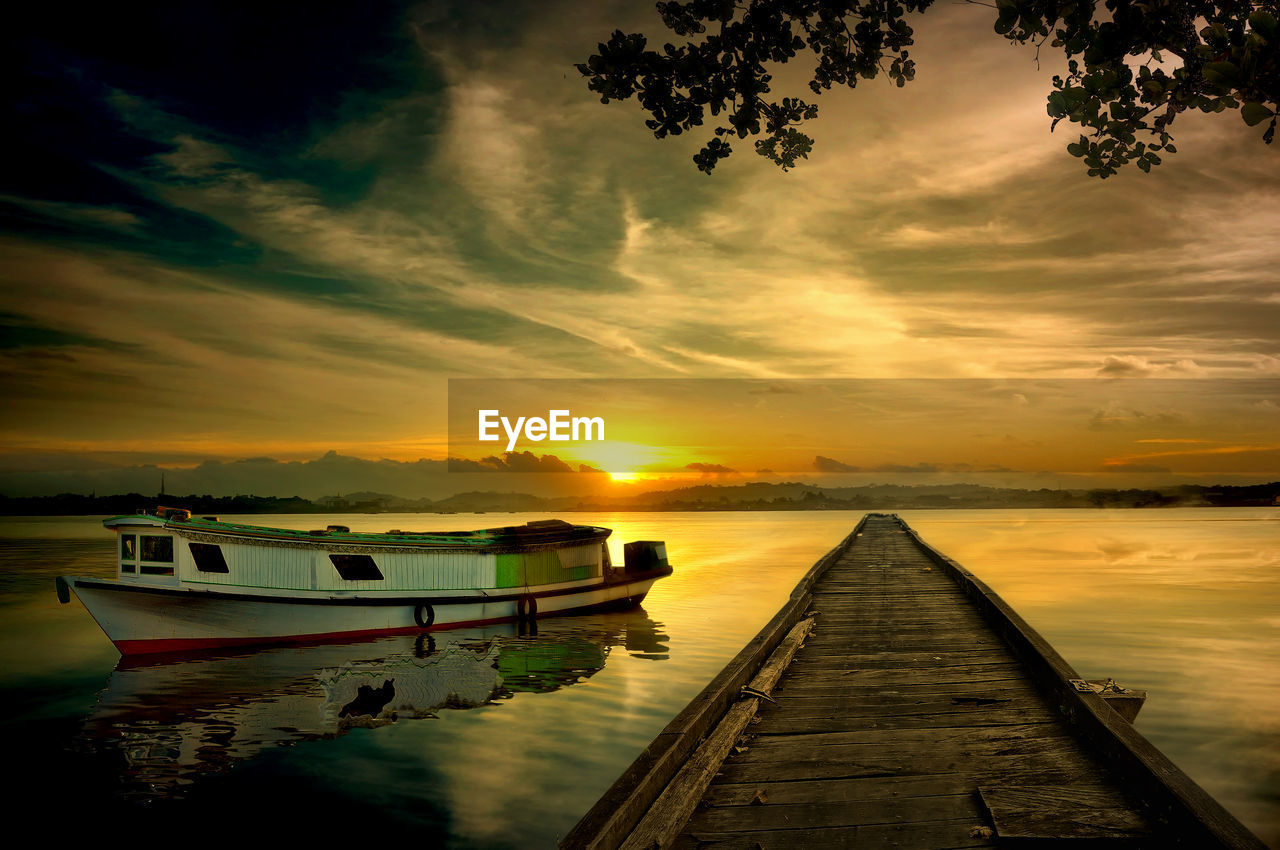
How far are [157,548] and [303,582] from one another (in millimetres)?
3752

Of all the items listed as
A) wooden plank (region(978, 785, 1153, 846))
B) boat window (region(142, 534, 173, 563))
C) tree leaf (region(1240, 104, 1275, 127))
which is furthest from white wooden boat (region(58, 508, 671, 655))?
tree leaf (region(1240, 104, 1275, 127))

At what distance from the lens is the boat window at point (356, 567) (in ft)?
75.4

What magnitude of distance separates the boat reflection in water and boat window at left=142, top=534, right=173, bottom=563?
269 centimetres

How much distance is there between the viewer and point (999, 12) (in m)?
4.86

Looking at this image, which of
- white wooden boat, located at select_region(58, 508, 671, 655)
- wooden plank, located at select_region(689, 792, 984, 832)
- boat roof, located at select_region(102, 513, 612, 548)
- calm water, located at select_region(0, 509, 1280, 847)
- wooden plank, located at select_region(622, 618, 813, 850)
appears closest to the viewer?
wooden plank, located at select_region(622, 618, 813, 850)

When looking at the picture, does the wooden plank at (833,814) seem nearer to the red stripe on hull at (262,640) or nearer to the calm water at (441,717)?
the calm water at (441,717)

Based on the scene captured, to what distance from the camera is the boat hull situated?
20.2 m

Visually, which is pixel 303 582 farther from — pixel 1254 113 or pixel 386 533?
pixel 1254 113

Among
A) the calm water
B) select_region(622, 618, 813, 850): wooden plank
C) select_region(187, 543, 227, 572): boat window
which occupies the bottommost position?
the calm water

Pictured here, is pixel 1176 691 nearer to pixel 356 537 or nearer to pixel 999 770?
pixel 999 770

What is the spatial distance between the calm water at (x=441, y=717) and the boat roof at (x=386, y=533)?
3.04 m

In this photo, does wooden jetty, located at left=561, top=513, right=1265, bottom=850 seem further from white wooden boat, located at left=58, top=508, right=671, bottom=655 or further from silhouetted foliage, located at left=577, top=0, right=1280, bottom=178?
white wooden boat, located at left=58, top=508, right=671, bottom=655

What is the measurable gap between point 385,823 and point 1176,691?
16369 mm

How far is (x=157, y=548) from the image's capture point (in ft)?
67.7
